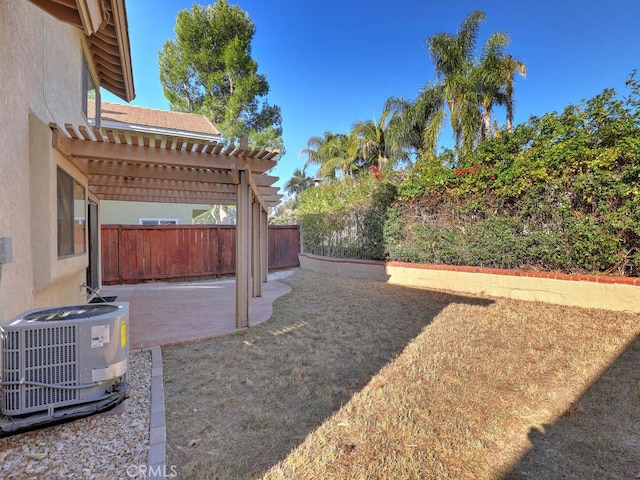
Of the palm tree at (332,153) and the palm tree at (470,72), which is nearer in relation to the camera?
the palm tree at (470,72)

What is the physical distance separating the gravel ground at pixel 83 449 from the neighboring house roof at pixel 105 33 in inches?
123

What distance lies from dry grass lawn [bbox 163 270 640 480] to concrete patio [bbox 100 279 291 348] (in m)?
0.54

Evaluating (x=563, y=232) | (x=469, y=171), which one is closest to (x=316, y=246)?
(x=469, y=171)

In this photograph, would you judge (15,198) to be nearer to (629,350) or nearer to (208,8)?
(629,350)

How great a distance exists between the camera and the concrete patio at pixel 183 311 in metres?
5.11

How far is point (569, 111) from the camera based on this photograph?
19.4 feet

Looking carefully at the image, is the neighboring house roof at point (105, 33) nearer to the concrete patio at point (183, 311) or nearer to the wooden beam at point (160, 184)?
the wooden beam at point (160, 184)

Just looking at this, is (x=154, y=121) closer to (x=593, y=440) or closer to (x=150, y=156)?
(x=150, y=156)

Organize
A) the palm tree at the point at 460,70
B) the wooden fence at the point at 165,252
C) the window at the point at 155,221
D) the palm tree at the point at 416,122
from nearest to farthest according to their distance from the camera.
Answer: the wooden fence at the point at 165,252 → the window at the point at 155,221 → the palm tree at the point at 460,70 → the palm tree at the point at 416,122

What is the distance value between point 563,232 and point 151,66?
24.0 meters

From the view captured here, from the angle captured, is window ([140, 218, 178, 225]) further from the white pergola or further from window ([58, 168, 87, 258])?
window ([58, 168, 87, 258])

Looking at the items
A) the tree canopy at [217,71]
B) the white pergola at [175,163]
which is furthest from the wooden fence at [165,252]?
the tree canopy at [217,71]

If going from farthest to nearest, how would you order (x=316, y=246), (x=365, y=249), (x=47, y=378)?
(x=316, y=246) < (x=365, y=249) < (x=47, y=378)

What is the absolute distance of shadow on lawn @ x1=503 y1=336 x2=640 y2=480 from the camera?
2168mm
